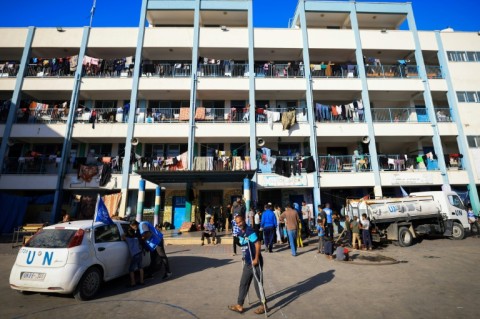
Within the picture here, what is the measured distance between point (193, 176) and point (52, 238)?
10.3 m

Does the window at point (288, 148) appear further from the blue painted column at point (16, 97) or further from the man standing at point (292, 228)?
the blue painted column at point (16, 97)

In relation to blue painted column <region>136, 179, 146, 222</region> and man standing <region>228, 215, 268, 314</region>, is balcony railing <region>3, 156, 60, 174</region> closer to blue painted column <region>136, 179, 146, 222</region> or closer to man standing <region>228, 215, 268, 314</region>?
blue painted column <region>136, 179, 146, 222</region>

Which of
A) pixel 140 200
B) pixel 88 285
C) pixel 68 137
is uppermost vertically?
pixel 68 137

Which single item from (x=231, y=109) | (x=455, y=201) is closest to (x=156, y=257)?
(x=231, y=109)

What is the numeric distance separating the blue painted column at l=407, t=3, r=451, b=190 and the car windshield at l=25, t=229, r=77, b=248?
70.7 feet

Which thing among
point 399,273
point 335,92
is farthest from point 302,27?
point 399,273

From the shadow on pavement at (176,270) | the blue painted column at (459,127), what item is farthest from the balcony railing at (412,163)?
the shadow on pavement at (176,270)

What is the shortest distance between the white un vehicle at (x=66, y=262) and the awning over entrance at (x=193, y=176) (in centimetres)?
852

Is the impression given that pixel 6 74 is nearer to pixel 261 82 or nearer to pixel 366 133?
pixel 261 82

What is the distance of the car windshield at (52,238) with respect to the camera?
208 inches

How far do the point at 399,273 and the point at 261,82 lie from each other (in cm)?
1514

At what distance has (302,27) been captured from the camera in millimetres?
20109

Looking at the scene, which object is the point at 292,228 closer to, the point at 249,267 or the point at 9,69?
the point at 249,267

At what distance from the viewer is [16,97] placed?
18406 millimetres
